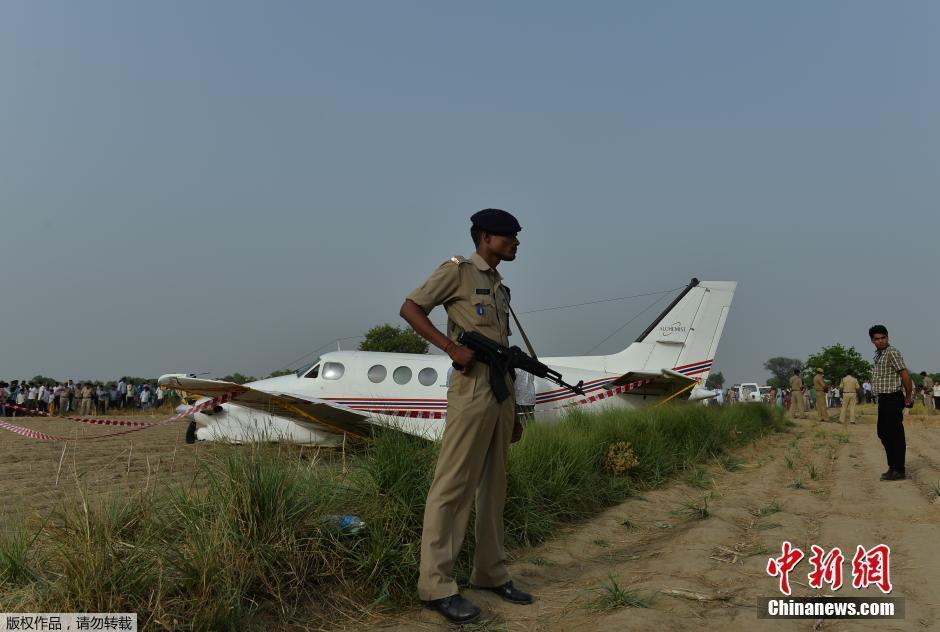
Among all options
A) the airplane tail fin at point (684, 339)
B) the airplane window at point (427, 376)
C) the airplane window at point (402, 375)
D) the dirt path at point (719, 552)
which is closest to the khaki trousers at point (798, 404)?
the airplane tail fin at point (684, 339)

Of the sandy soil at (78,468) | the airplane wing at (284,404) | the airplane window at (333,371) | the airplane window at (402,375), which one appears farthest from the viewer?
the airplane window at (333,371)

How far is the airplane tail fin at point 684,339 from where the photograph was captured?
1488 centimetres

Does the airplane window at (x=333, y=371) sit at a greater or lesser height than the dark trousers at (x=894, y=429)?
greater

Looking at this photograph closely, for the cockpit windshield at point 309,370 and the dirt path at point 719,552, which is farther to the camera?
the cockpit windshield at point 309,370

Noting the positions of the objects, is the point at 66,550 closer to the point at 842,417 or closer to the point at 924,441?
the point at 924,441

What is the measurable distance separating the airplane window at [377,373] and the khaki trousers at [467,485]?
9.45 m

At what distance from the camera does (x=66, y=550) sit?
296cm

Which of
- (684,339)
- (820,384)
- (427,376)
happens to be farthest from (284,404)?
(820,384)

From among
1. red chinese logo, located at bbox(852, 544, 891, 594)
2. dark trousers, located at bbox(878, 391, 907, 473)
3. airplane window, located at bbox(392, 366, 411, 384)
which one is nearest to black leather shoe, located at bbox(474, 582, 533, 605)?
red chinese logo, located at bbox(852, 544, 891, 594)

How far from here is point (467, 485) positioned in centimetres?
363

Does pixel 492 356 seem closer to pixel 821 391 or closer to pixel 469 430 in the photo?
pixel 469 430

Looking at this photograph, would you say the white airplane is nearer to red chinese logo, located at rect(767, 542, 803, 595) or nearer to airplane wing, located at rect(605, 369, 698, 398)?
airplane wing, located at rect(605, 369, 698, 398)

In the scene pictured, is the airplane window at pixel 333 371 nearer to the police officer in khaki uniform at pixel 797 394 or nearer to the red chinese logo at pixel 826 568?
the red chinese logo at pixel 826 568

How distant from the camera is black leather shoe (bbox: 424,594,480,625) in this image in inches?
134
